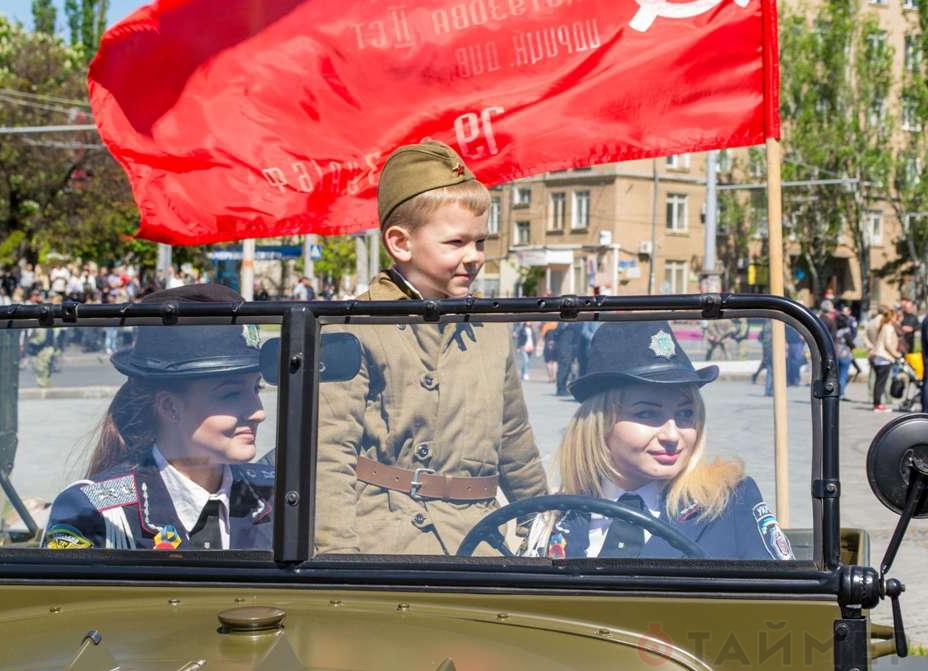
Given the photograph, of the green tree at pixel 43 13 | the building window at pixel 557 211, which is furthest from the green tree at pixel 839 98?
the green tree at pixel 43 13

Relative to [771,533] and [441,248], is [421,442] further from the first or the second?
[441,248]

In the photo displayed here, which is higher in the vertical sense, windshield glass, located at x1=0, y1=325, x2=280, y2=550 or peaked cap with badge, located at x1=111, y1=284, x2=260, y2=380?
peaked cap with badge, located at x1=111, y1=284, x2=260, y2=380

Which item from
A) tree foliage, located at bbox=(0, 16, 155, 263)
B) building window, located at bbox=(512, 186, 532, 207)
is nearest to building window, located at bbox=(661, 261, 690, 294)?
building window, located at bbox=(512, 186, 532, 207)

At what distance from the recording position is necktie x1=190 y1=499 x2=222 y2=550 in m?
2.73

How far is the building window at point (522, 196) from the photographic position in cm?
6469

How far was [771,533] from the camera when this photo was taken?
8.42 feet

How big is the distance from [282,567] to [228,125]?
2.58m

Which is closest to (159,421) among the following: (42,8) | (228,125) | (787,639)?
(787,639)

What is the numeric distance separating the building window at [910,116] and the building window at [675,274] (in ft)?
37.8

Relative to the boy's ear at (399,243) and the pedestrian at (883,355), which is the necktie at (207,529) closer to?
the boy's ear at (399,243)

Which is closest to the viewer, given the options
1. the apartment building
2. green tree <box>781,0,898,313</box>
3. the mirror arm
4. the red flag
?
the mirror arm

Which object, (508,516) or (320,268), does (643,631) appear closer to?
(508,516)

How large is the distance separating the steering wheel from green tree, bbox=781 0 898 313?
5311 centimetres

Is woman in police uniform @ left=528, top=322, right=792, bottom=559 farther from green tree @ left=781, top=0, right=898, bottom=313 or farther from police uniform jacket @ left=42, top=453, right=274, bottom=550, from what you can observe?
green tree @ left=781, top=0, right=898, bottom=313
